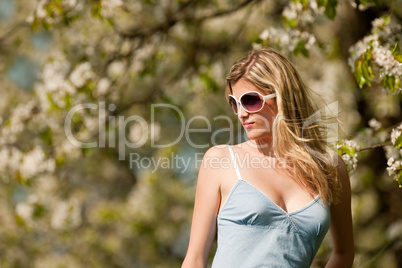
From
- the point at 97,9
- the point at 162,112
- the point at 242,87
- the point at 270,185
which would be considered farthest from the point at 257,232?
the point at 162,112

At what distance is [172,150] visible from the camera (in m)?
7.33

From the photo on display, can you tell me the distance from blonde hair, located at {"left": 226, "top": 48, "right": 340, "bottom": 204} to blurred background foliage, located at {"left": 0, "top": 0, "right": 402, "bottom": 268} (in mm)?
520

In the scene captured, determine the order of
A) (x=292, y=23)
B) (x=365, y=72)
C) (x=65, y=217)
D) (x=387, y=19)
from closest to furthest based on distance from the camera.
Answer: (x=365, y=72), (x=387, y=19), (x=292, y=23), (x=65, y=217)

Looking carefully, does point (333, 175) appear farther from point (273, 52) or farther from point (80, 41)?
point (80, 41)

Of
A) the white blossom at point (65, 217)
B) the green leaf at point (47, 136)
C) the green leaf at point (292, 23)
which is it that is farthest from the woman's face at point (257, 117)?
the white blossom at point (65, 217)

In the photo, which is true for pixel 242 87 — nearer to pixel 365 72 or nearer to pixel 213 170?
pixel 213 170

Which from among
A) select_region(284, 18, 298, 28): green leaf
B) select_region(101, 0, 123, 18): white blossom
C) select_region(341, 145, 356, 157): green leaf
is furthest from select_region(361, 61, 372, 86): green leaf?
select_region(101, 0, 123, 18): white blossom

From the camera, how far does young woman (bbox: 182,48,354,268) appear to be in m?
2.19

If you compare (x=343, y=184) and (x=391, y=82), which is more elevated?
(x=391, y=82)

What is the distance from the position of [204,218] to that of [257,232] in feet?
0.69

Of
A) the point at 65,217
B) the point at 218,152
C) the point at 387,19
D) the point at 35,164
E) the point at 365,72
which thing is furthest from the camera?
the point at 65,217

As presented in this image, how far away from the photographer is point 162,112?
311 inches

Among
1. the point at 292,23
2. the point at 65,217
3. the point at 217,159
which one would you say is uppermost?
the point at 292,23

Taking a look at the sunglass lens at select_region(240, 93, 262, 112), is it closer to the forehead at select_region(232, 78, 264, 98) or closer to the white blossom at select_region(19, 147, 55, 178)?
the forehead at select_region(232, 78, 264, 98)
